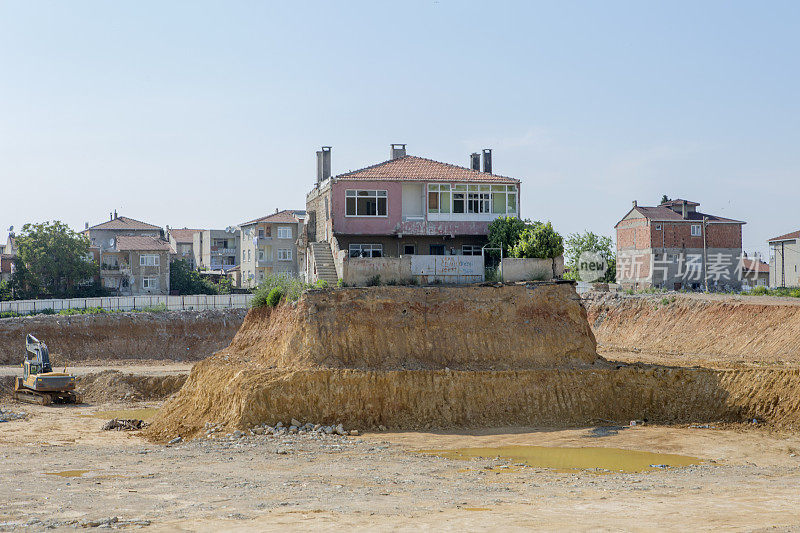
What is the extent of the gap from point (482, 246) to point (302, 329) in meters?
13.7

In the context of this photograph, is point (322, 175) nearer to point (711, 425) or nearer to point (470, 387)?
point (470, 387)

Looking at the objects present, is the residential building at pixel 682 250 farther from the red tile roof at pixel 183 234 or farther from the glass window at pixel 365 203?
the red tile roof at pixel 183 234

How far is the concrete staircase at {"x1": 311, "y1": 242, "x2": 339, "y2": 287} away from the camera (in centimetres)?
3943

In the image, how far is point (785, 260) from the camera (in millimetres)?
80062

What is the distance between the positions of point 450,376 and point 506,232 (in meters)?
11.0

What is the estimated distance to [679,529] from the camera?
1599 cm

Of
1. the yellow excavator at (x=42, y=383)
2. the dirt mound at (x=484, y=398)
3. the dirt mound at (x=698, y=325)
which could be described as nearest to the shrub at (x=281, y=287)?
the dirt mound at (x=484, y=398)

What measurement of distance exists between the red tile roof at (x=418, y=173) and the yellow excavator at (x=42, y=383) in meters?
18.5

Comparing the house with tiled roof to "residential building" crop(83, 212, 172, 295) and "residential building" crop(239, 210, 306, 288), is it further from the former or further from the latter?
"residential building" crop(83, 212, 172, 295)

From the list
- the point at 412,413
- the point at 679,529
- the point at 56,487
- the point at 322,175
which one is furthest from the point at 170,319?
the point at 679,529

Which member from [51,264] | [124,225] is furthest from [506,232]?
[124,225]

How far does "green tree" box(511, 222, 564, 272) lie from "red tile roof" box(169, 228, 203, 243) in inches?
3152

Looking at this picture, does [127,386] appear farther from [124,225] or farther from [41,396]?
[124,225]

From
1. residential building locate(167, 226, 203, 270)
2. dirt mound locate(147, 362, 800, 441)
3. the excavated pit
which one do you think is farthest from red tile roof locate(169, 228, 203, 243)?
dirt mound locate(147, 362, 800, 441)
